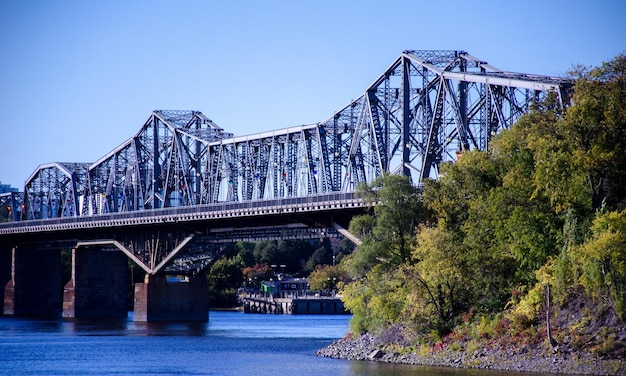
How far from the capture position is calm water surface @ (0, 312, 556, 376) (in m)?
58.5

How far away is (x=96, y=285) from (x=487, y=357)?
80.3 meters

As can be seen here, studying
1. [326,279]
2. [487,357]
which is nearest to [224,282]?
[326,279]

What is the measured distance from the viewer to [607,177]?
54.0 metres

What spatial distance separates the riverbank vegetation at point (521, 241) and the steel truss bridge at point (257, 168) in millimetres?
5711

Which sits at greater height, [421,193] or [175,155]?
[175,155]

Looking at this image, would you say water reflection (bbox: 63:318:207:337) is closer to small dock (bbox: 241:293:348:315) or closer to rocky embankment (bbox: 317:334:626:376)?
rocky embankment (bbox: 317:334:626:376)

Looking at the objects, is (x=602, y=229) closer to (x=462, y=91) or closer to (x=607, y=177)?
(x=607, y=177)

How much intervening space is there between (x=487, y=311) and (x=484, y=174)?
22.3ft

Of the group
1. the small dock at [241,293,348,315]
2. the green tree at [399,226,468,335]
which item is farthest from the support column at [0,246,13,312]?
the green tree at [399,226,468,335]

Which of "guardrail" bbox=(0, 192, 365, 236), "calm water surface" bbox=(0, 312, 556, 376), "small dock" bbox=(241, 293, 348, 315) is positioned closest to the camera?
"calm water surface" bbox=(0, 312, 556, 376)

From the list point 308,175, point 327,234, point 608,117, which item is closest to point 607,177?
point 608,117

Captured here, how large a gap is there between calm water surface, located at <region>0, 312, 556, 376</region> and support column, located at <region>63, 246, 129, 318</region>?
13775mm

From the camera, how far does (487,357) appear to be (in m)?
53.3

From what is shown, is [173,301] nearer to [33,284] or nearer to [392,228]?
[33,284]
